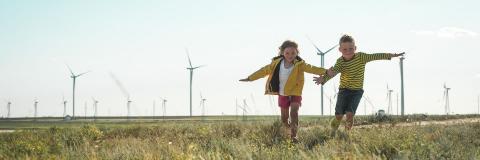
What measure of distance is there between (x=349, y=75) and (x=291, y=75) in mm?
935

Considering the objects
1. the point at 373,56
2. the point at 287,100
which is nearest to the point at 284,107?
the point at 287,100

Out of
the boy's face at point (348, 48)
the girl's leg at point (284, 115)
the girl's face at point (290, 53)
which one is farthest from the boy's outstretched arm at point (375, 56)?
the girl's leg at point (284, 115)

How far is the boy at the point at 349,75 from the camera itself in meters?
9.16

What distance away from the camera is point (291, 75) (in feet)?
29.3

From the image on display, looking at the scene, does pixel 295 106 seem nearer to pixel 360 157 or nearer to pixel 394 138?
pixel 394 138

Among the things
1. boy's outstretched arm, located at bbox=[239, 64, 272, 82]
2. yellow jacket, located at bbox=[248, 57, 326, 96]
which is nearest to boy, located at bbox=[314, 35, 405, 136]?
yellow jacket, located at bbox=[248, 57, 326, 96]

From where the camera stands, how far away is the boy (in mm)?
9164

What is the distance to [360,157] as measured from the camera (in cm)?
392

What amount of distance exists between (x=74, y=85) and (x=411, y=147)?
71.1 metres

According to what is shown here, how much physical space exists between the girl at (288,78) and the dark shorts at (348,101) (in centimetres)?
48

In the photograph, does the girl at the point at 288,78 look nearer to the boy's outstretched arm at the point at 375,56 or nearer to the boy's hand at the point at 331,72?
the boy's hand at the point at 331,72

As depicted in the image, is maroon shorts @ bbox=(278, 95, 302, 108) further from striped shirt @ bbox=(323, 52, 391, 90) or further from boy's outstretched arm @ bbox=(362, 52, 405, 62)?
boy's outstretched arm @ bbox=(362, 52, 405, 62)

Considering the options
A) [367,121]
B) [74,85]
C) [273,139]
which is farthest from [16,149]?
[74,85]

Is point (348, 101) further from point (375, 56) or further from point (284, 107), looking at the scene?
point (284, 107)
